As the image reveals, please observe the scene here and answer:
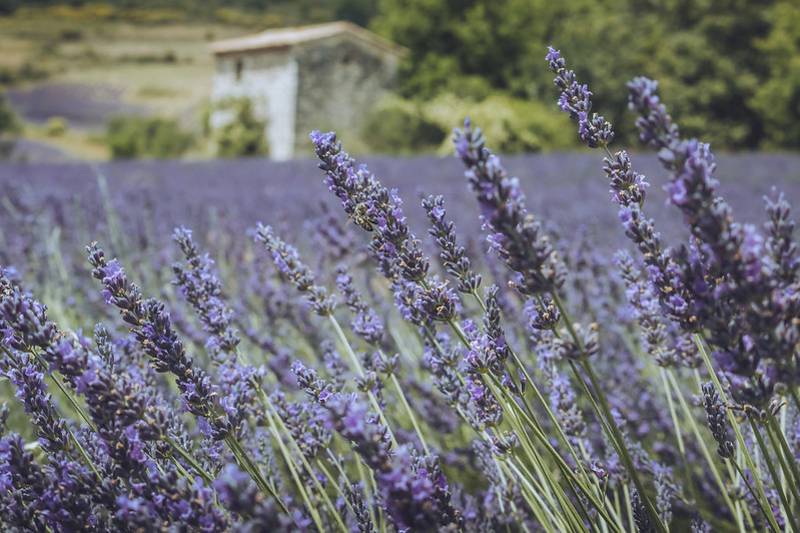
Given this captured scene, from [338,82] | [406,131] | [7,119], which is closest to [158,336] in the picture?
[406,131]

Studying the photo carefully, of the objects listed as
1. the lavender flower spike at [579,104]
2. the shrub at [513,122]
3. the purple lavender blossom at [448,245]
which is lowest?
the purple lavender blossom at [448,245]

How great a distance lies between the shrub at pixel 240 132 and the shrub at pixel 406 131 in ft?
13.0

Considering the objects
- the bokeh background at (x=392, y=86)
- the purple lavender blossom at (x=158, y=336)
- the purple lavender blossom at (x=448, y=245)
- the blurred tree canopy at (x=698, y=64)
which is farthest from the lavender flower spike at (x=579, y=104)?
the blurred tree canopy at (x=698, y=64)

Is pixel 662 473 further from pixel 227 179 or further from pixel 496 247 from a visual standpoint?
pixel 227 179

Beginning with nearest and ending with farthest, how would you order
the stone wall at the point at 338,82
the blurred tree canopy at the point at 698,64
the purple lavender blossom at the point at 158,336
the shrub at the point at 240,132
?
the purple lavender blossom at the point at 158,336
the blurred tree canopy at the point at 698,64
the shrub at the point at 240,132
the stone wall at the point at 338,82

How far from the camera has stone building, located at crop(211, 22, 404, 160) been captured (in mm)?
23203

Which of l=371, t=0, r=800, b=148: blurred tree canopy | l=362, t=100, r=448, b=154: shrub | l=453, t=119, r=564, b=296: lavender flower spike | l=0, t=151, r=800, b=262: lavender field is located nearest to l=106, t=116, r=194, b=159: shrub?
l=362, t=100, r=448, b=154: shrub

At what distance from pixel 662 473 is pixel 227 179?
409 inches

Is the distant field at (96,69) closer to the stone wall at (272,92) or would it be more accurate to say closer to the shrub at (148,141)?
the shrub at (148,141)

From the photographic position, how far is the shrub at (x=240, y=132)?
21891 mm

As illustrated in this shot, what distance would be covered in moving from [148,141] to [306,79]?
5921mm

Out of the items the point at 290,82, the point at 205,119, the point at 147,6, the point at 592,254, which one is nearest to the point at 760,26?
the point at 290,82

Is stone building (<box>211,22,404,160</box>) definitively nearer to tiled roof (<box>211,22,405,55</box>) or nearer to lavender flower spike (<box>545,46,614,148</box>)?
tiled roof (<box>211,22,405,55</box>)

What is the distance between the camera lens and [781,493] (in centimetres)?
91
